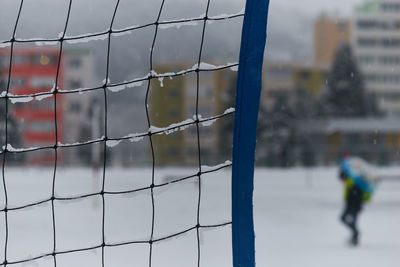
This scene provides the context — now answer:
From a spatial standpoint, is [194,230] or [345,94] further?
→ [345,94]

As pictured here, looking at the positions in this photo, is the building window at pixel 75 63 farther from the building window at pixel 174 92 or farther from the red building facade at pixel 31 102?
the building window at pixel 174 92

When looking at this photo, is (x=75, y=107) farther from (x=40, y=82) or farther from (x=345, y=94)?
(x=345, y=94)

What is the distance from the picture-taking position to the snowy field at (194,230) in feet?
12.8

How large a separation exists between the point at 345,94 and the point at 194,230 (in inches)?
676

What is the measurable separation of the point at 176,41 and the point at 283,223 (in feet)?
59.9

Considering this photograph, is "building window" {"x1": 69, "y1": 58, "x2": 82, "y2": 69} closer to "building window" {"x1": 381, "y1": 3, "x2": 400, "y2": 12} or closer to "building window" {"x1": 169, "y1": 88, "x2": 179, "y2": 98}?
"building window" {"x1": 169, "y1": 88, "x2": 179, "y2": 98}

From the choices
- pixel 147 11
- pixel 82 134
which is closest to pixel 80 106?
pixel 82 134

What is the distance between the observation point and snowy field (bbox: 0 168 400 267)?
389cm

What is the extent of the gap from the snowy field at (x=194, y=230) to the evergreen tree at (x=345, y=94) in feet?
31.4

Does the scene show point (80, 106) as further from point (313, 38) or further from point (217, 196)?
point (217, 196)

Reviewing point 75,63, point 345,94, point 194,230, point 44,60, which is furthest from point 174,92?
point 194,230

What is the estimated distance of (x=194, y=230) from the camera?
5.16m

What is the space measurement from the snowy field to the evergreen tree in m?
9.56

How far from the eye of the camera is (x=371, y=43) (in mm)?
24656
